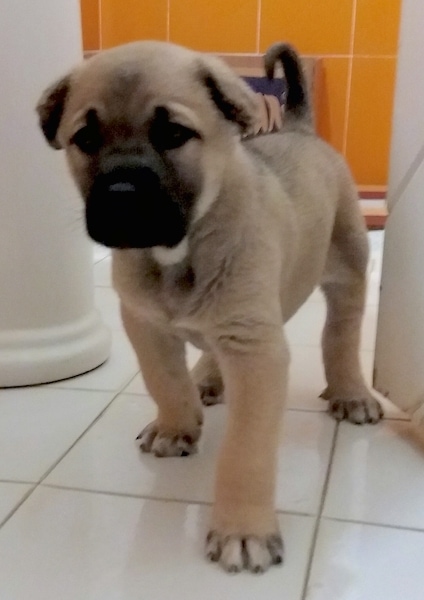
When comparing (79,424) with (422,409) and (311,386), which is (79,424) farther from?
(422,409)

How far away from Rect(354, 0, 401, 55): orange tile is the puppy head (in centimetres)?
261

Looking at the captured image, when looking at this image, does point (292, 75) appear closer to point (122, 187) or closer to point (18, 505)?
point (122, 187)


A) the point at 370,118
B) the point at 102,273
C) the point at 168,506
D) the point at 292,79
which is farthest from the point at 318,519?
the point at 370,118

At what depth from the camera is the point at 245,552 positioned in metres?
1.04

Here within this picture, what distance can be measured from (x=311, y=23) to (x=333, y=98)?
0.36 meters

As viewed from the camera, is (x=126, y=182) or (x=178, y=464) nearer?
(x=126, y=182)

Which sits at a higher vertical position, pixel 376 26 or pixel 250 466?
pixel 376 26

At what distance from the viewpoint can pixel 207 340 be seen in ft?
3.73

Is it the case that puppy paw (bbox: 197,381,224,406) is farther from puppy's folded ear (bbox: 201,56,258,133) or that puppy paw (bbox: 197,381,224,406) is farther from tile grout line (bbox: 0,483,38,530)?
puppy's folded ear (bbox: 201,56,258,133)

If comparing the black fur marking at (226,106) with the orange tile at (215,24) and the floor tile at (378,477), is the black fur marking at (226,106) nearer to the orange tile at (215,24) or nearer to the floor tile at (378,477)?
the floor tile at (378,477)

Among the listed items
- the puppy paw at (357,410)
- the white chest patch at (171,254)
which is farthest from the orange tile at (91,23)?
the white chest patch at (171,254)

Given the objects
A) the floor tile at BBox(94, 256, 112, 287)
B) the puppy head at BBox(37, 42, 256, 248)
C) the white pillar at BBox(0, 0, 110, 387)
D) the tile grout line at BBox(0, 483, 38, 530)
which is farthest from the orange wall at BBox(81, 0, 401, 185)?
the tile grout line at BBox(0, 483, 38, 530)

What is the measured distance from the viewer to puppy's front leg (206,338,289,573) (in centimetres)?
104

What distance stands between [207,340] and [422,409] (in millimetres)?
450
